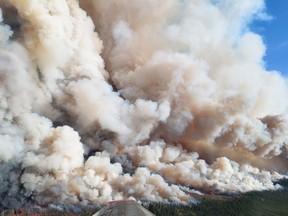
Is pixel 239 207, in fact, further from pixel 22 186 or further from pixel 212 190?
pixel 22 186

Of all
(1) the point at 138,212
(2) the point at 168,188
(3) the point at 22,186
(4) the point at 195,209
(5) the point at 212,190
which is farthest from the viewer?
(5) the point at 212,190

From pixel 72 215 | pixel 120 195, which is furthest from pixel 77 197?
pixel 120 195

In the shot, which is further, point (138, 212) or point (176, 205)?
point (176, 205)

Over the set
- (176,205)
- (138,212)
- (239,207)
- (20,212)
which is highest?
(239,207)

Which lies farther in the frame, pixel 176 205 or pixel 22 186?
pixel 176 205

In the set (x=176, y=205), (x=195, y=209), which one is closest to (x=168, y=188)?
(x=176, y=205)

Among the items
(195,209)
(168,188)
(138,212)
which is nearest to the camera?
(138,212)

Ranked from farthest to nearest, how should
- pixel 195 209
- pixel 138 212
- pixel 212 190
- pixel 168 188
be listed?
pixel 212 190 < pixel 195 209 < pixel 168 188 < pixel 138 212

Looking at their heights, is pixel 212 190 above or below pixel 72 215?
above

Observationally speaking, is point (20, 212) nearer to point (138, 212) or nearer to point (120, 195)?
point (120, 195)
